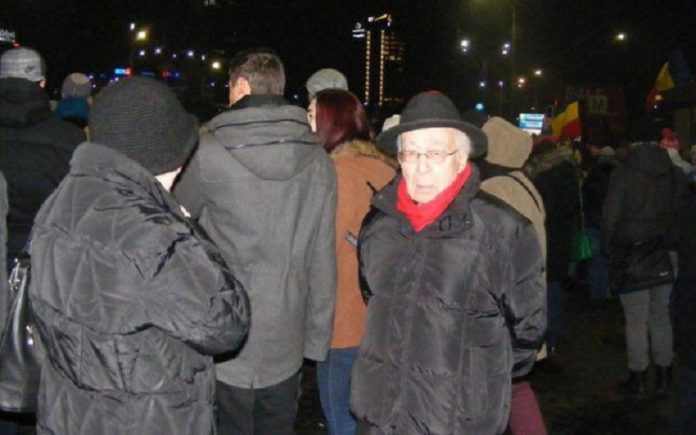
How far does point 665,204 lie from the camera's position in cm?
648

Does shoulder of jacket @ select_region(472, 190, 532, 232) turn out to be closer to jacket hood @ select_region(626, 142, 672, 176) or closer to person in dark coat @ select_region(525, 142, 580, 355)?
jacket hood @ select_region(626, 142, 672, 176)

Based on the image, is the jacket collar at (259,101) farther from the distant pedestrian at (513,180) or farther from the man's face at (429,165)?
the distant pedestrian at (513,180)

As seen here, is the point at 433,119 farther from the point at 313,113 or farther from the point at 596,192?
the point at 596,192

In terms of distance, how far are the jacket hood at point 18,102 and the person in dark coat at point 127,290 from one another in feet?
7.49

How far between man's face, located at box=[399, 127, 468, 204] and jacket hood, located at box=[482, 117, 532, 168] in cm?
134

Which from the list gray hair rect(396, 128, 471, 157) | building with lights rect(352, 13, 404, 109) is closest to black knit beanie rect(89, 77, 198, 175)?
gray hair rect(396, 128, 471, 157)

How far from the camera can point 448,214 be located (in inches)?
121

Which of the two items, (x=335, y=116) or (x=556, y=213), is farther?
(x=556, y=213)

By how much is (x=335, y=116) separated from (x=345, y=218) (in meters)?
0.52

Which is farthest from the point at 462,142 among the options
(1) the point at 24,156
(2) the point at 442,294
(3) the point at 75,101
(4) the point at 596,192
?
(4) the point at 596,192

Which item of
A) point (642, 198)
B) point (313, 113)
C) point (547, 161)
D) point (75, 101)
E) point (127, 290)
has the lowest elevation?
point (127, 290)

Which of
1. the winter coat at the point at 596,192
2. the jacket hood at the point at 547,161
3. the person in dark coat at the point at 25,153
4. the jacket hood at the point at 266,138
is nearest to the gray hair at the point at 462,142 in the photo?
the jacket hood at the point at 266,138

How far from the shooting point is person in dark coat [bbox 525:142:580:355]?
23.8 feet

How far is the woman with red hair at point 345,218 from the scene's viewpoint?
4.00 m
